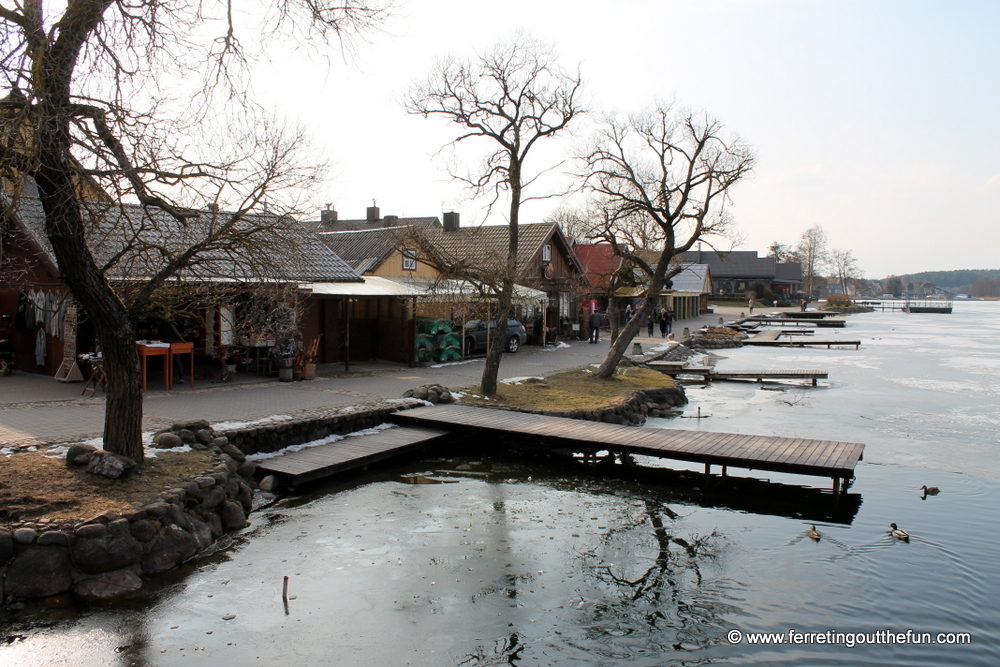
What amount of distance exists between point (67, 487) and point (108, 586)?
4.50ft

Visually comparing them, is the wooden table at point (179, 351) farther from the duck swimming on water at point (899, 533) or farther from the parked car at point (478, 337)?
the duck swimming on water at point (899, 533)

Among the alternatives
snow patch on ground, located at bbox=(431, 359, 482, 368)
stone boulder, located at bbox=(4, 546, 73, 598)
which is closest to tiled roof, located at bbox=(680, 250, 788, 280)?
snow patch on ground, located at bbox=(431, 359, 482, 368)

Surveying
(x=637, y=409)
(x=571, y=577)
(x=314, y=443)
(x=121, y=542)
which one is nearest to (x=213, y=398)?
(x=314, y=443)

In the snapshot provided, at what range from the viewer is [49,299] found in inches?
583

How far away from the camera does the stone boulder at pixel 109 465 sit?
7598 mm

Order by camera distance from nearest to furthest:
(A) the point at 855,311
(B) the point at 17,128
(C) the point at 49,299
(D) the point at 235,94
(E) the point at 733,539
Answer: (B) the point at 17,128 → (D) the point at 235,94 → (E) the point at 733,539 → (C) the point at 49,299 → (A) the point at 855,311

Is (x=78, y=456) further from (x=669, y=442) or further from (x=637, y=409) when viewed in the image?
(x=637, y=409)

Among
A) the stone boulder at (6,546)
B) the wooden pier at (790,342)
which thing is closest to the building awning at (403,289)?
the stone boulder at (6,546)

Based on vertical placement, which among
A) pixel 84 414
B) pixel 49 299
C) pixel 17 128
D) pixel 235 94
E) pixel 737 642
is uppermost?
pixel 235 94

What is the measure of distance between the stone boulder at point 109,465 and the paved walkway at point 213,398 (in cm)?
189

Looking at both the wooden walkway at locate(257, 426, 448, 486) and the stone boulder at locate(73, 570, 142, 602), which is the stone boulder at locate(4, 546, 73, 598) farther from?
the wooden walkway at locate(257, 426, 448, 486)

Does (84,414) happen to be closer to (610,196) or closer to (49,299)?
(49,299)

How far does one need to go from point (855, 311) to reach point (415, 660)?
89310 mm

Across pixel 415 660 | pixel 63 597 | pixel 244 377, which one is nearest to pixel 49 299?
pixel 244 377
